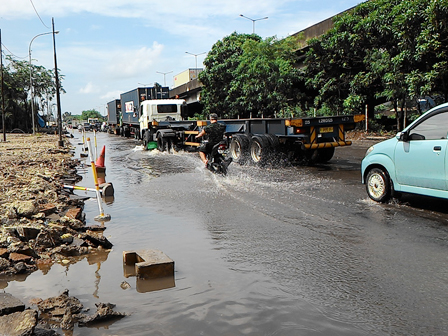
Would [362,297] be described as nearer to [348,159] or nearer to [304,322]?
[304,322]

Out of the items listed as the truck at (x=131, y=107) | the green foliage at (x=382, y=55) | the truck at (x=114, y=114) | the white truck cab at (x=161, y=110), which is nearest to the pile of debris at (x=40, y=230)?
the white truck cab at (x=161, y=110)

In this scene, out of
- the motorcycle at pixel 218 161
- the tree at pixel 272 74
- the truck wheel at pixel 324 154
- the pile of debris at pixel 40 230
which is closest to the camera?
the pile of debris at pixel 40 230

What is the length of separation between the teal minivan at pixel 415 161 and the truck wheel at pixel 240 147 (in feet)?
23.4

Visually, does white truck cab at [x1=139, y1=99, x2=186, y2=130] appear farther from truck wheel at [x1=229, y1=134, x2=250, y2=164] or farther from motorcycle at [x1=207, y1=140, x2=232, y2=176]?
motorcycle at [x1=207, y1=140, x2=232, y2=176]

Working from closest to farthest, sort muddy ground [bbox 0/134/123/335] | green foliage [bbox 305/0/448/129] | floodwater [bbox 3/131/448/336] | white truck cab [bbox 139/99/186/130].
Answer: floodwater [bbox 3/131/448/336]
muddy ground [bbox 0/134/123/335]
green foliage [bbox 305/0/448/129]
white truck cab [bbox 139/99/186/130]

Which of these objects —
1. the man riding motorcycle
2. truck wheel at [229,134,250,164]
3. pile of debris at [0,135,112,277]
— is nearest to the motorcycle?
the man riding motorcycle

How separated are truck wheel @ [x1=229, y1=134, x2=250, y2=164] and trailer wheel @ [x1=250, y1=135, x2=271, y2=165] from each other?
0.37m

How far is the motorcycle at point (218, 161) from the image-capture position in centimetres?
1319

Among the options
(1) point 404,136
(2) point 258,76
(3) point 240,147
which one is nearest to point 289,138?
(3) point 240,147

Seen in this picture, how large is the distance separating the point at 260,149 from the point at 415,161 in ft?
24.1

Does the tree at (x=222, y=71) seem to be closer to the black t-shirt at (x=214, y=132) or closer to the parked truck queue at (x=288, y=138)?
the parked truck queue at (x=288, y=138)

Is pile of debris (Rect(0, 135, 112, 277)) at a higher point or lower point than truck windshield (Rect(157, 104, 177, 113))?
lower

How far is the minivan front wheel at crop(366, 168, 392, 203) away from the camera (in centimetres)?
826

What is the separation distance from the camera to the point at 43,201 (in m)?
9.16
